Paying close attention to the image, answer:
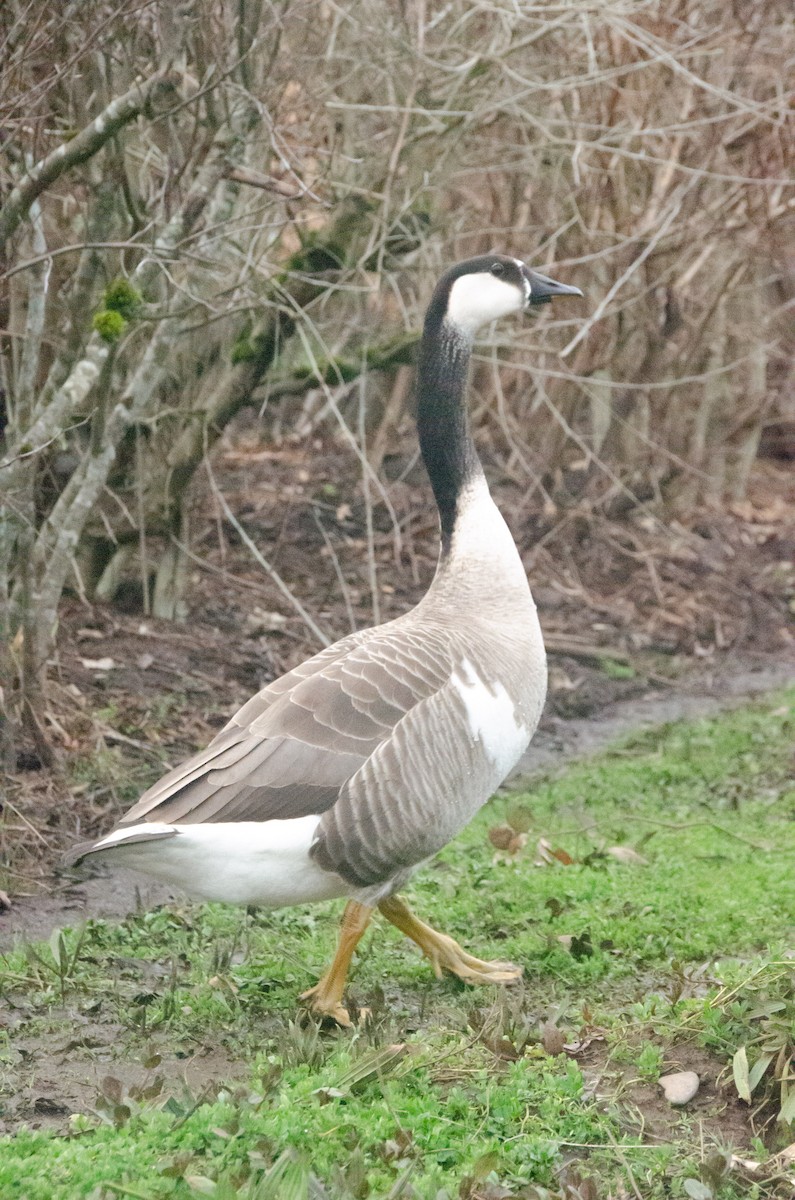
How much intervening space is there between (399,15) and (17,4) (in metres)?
2.91

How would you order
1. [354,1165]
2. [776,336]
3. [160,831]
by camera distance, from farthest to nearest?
[776,336]
[160,831]
[354,1165]

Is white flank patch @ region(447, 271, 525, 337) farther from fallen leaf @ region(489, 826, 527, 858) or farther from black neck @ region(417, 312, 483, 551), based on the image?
fallen leaf @ region(489, 826, 527, 858)

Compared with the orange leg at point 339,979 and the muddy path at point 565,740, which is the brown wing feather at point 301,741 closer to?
the orange leg at point 339,979

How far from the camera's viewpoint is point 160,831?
4102 mm

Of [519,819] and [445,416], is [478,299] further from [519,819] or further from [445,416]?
[519,819]

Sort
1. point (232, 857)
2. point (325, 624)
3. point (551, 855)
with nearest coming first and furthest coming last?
point (232, 857) → point (551, 855) → point (325, 624)

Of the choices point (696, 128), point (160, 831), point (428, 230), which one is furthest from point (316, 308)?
point (160, 831)

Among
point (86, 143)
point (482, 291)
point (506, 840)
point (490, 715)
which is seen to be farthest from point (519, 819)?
point (86, 143)

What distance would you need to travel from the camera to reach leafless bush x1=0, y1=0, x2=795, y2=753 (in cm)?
559

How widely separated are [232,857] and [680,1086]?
1431 millimetres

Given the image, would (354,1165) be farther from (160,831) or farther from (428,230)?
(428,230)

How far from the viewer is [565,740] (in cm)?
794

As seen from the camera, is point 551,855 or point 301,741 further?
point 551,855

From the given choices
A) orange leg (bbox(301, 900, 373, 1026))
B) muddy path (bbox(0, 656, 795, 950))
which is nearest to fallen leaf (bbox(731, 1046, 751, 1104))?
orange leg (bbox(301, 900, 373, 1026))
